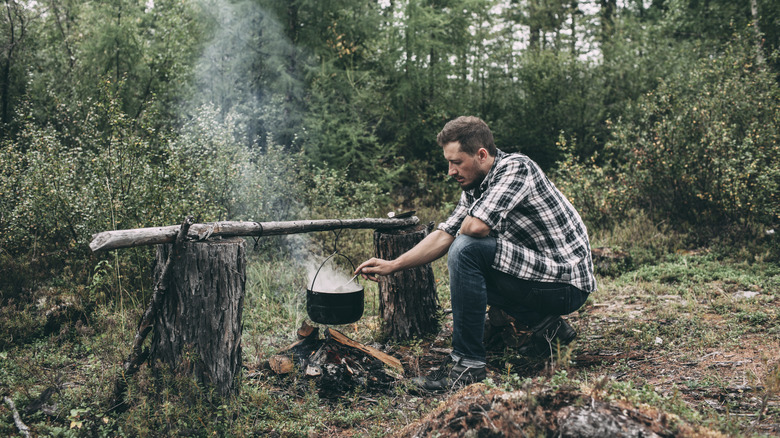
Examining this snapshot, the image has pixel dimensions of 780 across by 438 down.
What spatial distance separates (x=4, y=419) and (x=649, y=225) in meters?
7.84

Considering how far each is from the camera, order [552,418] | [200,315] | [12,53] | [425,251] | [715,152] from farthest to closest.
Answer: [12,53] → [715,152] → [425,251] → [200,315] → [552,418]

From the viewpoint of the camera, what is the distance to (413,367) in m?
3.72

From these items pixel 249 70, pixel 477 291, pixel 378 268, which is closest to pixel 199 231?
pixel 378 268

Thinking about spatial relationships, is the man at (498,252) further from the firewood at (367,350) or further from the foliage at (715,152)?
the foliage at (715,152)

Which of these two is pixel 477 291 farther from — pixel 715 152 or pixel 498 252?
pixel 715 152

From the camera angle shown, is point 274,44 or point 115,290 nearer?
point 115,290

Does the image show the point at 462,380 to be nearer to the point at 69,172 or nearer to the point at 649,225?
the point at 69,172

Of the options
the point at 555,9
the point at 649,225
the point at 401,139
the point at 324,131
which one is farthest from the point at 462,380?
the point at 555,9

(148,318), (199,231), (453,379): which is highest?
(199,231)

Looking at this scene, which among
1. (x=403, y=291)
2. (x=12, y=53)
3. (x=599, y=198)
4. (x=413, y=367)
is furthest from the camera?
(x=12, y=53)

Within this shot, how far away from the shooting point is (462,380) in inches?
125

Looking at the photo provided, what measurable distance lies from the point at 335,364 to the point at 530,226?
68.5 inches

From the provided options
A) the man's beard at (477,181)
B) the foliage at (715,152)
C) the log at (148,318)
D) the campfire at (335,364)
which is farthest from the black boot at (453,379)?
the foliage at (715,152)

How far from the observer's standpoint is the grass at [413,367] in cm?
257
